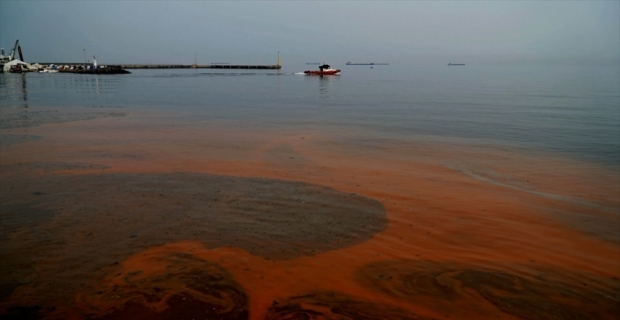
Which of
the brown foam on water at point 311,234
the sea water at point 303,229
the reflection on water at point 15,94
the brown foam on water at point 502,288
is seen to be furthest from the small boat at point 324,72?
the brown foam on water at point 502,288

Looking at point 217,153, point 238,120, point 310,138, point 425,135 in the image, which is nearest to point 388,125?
point 425,135

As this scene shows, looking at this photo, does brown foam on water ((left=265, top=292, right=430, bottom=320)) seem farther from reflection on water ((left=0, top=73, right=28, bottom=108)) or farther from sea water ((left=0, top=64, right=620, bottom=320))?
reflection on water ((left=0, top=73, right=28, bottom=108))

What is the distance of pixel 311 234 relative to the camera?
6.98 m

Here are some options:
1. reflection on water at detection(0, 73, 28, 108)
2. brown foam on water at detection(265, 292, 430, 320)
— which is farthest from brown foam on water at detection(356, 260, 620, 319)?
reflection on water at detection(0, 73, 28, 108)

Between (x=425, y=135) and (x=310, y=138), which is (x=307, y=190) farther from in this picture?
(x=425, y=135)

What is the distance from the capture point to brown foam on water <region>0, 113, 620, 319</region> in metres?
5.10

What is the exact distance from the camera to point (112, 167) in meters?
11.2

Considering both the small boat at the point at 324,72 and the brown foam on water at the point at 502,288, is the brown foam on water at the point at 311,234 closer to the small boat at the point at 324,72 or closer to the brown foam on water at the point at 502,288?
the brown foam on water at the point at 502,288

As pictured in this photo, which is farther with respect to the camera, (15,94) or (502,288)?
(15,94)

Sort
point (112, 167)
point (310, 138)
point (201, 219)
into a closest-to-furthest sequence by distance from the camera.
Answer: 1. point (201, 219)
2. point (112, 167)
3. point (310, 138)

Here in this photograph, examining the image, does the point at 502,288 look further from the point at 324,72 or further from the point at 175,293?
the point at 324,72

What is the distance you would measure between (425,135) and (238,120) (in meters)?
9.78

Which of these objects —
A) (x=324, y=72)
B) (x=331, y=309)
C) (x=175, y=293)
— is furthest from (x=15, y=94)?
(x=324, y=72)

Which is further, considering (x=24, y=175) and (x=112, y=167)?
(x=112, y=167)
